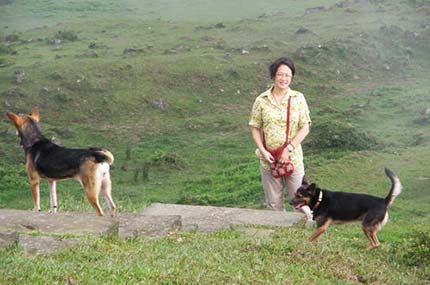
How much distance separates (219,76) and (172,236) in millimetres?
14915

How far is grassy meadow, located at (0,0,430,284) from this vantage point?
6379mm

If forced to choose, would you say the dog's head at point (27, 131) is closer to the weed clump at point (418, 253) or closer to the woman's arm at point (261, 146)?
the woman's arm at point (261, 146)

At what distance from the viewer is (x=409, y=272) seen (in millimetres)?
6898

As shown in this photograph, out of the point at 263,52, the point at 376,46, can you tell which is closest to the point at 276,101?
the point at 263,52

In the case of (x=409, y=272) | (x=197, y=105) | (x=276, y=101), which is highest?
(x=276, y=101)

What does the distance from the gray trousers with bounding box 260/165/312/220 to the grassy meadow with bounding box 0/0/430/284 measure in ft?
1.26

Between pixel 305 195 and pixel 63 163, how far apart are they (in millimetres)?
2757

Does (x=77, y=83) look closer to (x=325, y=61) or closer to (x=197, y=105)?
(x=197, y=105)

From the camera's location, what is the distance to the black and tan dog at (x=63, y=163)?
8.48m

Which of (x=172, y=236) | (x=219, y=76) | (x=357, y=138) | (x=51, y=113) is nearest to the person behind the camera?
(x=172, y=236)

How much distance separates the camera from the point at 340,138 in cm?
1631

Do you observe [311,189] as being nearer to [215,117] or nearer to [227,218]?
[227,218]

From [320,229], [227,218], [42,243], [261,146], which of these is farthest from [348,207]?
[42,243]

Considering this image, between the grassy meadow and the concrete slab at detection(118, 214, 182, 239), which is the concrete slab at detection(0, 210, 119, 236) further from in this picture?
the grassy meadow
